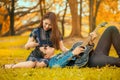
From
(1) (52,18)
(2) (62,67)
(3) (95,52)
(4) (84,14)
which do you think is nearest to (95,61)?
(3) (95,52)

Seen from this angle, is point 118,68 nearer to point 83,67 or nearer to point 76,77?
point 83,67

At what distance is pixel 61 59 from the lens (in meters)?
8.06

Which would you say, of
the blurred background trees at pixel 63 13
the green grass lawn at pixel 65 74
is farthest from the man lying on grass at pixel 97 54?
the blurred background trees at pixel 63 13

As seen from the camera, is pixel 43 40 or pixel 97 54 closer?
pixel 97 54

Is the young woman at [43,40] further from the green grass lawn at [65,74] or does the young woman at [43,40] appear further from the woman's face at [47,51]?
the green grass lawn at [65,74]

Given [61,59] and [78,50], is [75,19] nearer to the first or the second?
[61,59]

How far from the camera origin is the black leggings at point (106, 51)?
25.8ft

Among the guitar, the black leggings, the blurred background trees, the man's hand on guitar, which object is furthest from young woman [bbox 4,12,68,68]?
the blurred background trees

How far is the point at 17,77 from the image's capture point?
6.98 m

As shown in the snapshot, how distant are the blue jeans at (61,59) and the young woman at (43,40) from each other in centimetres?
18

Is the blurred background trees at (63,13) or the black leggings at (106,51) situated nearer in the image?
the black leggings at (106,51)

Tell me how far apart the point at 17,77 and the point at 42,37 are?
69.1 inches

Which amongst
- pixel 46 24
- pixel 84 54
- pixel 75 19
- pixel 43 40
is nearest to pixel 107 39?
pixel 84 54

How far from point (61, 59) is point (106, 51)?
0.92 meters
